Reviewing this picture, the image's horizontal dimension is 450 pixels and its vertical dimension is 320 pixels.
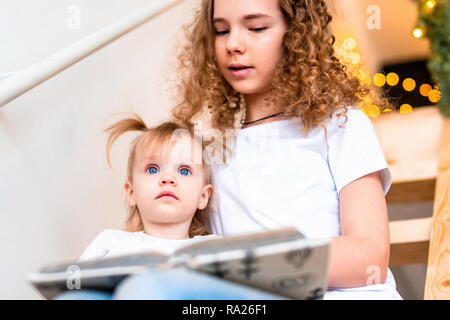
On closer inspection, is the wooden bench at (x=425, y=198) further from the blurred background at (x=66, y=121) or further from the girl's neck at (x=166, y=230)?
the girl's neck at (x=166, y=230)

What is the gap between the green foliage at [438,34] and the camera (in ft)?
10.6

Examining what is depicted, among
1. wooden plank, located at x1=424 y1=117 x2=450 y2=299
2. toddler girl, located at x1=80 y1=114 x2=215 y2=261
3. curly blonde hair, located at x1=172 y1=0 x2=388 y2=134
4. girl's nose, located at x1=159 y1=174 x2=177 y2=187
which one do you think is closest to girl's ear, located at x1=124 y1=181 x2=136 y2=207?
toddler girl, located at x1=80 y1=114 x2=215 y2=261

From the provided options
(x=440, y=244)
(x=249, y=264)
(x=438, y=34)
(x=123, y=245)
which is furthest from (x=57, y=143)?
(x=438, y=34)

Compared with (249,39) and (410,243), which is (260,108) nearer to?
(249,39)

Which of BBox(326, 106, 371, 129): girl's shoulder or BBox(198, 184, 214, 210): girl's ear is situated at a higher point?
BBox(326, 106, 371, 129): girl's shoulder

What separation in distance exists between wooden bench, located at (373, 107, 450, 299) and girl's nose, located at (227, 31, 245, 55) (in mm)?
Result: 664

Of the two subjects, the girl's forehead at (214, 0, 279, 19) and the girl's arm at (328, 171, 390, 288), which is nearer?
the girl's arm at (328, 171, 390, 288)

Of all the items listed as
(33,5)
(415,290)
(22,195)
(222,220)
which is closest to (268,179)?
(222,220)

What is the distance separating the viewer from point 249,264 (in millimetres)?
673

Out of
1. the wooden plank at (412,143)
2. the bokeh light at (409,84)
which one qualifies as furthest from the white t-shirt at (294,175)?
the bokeh light at (409,84)

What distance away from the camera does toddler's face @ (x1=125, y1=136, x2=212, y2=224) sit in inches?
43.0

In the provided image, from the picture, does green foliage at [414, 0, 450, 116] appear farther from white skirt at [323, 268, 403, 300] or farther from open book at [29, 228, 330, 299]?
open book at [29, 228, 330, 299]

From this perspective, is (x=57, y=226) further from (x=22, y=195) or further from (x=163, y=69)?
(x=163, y=69)
